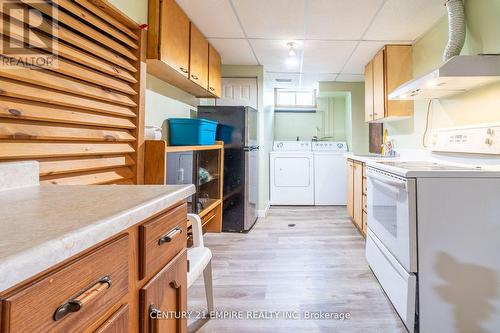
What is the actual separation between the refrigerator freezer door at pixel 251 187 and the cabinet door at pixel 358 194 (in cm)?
122

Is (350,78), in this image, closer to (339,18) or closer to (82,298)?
(339,18)

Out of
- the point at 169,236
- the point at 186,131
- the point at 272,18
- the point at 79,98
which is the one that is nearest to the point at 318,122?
the point at 272,18

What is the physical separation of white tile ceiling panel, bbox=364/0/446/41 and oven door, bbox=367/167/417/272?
128 centimetres

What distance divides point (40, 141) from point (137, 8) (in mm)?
1090

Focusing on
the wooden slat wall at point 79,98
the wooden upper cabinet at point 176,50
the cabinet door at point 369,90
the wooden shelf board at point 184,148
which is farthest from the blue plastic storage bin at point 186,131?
the cabinet door at point 369,90

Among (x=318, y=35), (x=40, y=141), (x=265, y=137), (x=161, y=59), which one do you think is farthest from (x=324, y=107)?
(x=40, y=141)

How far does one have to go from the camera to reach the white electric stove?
132 centimetres

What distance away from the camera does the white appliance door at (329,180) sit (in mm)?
4434

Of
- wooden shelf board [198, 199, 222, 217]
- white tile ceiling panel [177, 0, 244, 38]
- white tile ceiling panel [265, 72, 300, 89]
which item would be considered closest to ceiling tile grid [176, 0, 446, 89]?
white tile ceiling panel [177, 0, 244, 38]

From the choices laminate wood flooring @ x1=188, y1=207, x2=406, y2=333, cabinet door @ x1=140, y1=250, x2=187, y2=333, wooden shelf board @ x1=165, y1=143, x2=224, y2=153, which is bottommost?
laminate wood flooring @ x1=188, y1=207, x2=406, y2=333

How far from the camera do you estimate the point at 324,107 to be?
199 inches

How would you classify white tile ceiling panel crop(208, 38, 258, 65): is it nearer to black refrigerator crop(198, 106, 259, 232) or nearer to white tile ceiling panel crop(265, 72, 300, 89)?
→ white tile ceiling panel crop(265, 72, 300, 89)

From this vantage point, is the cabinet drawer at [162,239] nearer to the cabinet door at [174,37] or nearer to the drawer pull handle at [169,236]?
the drawer pull handle at [169,236]

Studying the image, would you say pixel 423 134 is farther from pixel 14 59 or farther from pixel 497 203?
pixel 14 59
